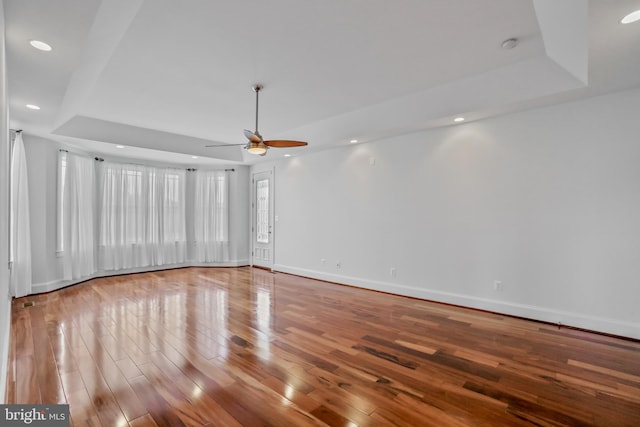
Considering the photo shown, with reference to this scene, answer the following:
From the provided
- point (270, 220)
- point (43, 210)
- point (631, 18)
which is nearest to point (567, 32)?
point (631, 18)

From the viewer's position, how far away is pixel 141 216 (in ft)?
22.6

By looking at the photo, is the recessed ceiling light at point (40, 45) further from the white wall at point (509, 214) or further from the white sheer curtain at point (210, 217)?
the white sheer curtain at point (210, 217)

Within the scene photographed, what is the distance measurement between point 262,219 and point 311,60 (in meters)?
5.21

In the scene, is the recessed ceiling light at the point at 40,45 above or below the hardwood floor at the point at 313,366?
above

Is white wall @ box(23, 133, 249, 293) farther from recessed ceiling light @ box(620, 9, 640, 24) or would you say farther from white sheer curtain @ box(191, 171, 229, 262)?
recessed ceiling light @ box(620, 9, 640, 24)

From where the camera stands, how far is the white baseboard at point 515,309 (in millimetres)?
3312

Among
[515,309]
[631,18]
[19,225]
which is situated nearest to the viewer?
[631,18]

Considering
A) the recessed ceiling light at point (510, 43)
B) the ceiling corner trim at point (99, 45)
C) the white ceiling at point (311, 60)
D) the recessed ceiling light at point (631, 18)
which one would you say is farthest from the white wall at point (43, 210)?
the recessed ceiling light at point (631, 18)

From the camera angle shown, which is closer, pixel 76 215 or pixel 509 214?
pixel 509 214

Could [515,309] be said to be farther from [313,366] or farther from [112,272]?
[112,272]

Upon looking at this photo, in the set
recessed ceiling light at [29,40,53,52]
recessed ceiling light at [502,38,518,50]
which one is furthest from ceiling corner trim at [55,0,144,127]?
recessed ceiling light at [502,38,518,50]

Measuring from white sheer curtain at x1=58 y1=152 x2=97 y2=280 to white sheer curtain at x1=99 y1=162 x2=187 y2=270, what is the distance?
1.09 ft

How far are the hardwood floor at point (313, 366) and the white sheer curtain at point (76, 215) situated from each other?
1.30 m

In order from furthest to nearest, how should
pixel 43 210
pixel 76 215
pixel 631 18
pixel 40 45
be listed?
1. pixel 76 215
2. pixel 43 210
3. pixel 40 45
4. pixel 631 18
